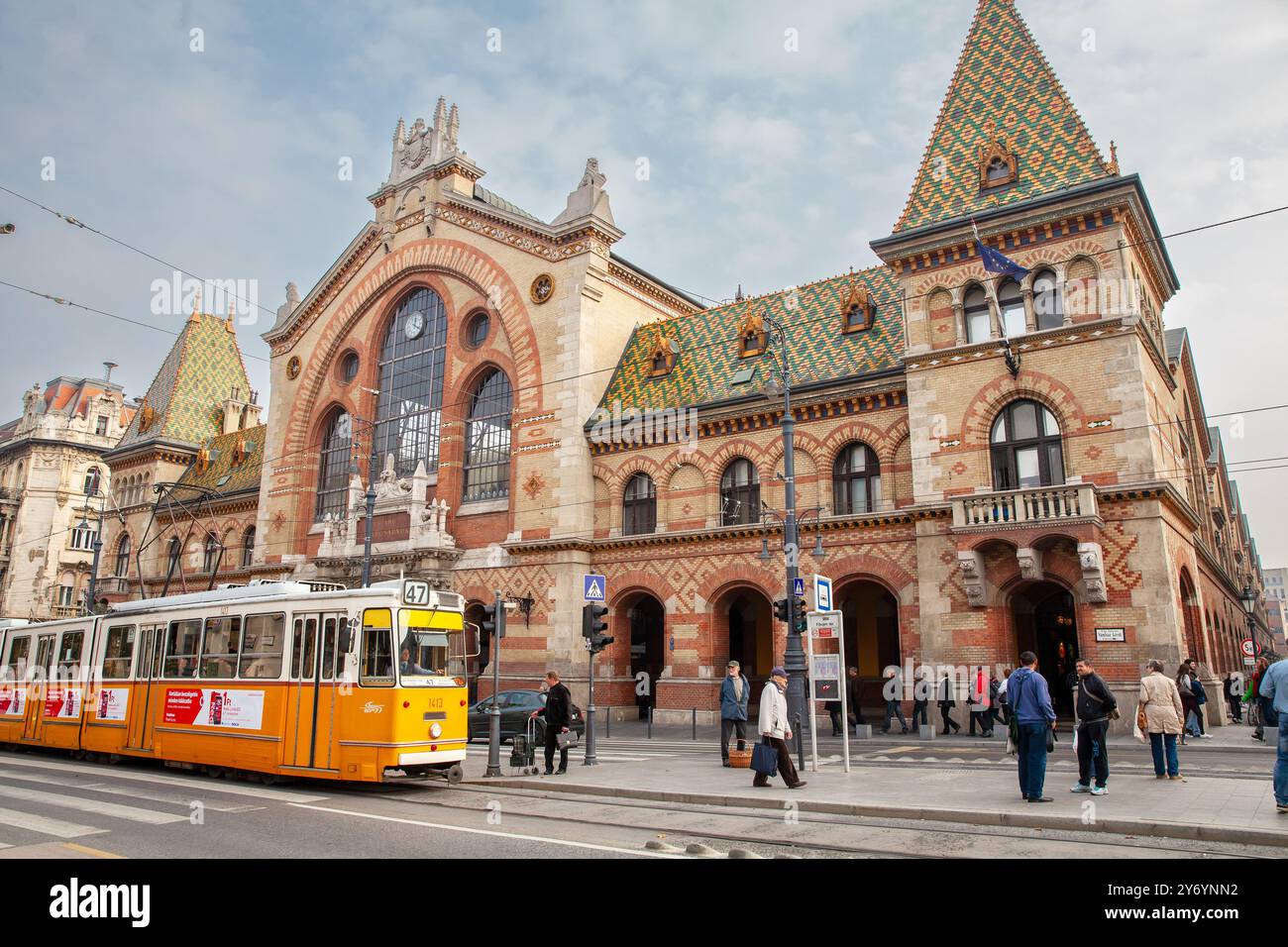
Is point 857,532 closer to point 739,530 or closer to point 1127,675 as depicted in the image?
point 739,530

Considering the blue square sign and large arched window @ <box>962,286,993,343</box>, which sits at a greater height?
large arched window @ <box>962,286,993,343</box>

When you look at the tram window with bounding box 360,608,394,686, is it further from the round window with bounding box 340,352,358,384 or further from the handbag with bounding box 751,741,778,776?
the round window with bounding box 340,352,358,384

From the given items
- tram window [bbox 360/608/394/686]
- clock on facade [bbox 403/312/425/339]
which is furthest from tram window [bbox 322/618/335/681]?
clock on facade [bbox 403/312/425/339]

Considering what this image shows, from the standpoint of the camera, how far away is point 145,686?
17.4 m

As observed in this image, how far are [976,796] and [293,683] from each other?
10.4 metres

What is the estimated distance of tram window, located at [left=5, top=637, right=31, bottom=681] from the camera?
21359 mm

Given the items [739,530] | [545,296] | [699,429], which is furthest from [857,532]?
[545,296]

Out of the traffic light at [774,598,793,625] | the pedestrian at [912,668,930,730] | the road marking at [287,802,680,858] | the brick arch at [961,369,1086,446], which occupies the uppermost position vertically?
the brick arch at [961,369,1086,446]

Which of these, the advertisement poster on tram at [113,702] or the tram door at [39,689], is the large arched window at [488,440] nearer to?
the tram door at [39,689]

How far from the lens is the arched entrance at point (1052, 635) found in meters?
25.1

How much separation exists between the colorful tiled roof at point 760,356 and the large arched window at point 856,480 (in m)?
2.42

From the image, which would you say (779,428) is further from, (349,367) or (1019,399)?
(349,367)

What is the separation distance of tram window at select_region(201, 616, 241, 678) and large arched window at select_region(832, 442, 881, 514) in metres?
17.3

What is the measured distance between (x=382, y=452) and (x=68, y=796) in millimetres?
26465
